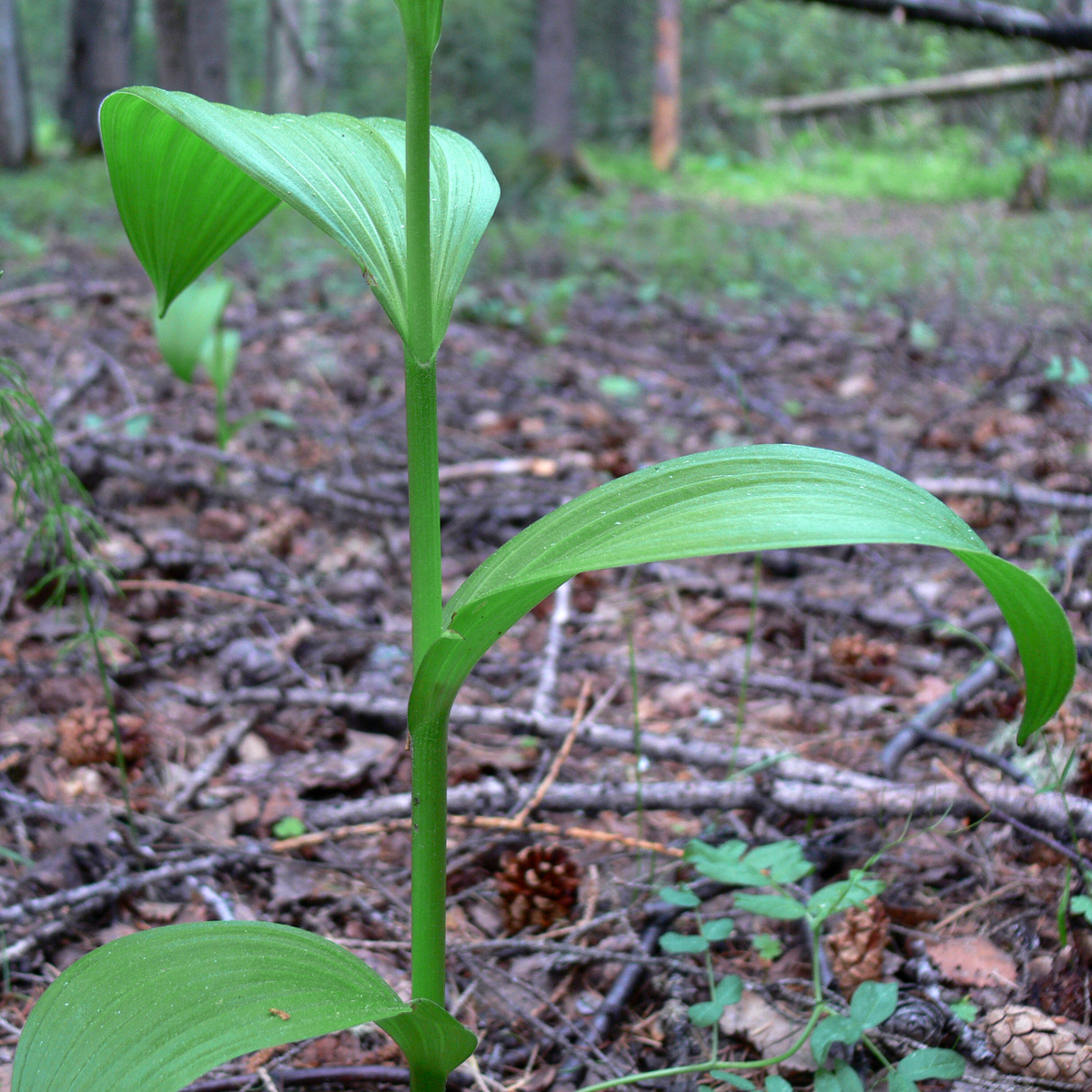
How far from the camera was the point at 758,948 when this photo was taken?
0.95 metres

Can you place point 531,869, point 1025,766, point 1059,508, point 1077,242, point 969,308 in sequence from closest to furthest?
1. point 531,869
2. point 1025,766
3. point 1059,508
4. point 969,308
5. point 1077,242

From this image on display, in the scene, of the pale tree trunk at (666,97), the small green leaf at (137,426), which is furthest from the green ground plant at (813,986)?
the pale tree trunk at (666,97)

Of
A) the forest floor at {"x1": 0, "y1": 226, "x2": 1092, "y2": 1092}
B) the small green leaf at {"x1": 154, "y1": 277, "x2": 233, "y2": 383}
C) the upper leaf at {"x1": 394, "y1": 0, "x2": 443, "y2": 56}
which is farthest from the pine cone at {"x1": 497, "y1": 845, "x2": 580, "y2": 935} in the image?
the small green leaf at {"x1": 154, "y1": 277, "x2": 233, "y2": 383}

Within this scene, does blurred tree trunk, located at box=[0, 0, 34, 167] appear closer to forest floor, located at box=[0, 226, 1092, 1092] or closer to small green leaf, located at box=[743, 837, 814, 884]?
forest floor, located at box=[0, 226, 1092, 1092]

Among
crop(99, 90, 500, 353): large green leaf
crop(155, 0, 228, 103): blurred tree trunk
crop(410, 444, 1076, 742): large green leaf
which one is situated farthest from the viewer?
crop(155, 0, 228, 103): blurred tree trunk

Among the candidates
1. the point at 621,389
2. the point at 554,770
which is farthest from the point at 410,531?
the point at 621,389

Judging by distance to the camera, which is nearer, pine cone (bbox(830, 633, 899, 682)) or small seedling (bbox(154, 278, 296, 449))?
pine cone (bbox(830, 633, 899, 682))

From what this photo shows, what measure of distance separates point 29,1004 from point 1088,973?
41.0 inches

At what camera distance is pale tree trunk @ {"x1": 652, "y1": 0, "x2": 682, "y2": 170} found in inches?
402

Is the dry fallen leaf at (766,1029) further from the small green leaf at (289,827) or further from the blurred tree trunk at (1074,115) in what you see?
the blurred tree trunk at (1074,115)

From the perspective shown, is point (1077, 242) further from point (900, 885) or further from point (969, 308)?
point (900, 885)

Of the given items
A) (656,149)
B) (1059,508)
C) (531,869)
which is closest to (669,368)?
(1059,508)

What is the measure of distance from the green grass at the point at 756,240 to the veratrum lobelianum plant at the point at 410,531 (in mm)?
2755

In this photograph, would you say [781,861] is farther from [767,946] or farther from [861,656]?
[861,656]
